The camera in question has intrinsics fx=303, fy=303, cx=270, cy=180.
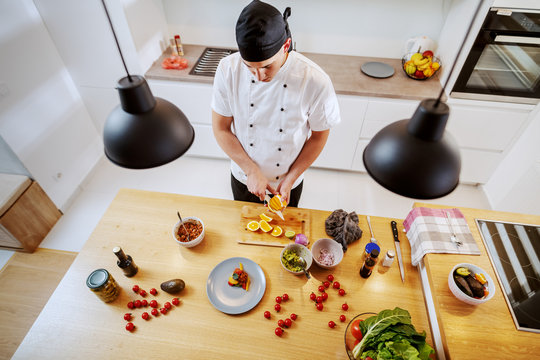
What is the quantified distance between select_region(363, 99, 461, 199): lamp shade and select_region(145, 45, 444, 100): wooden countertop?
171 centimetres

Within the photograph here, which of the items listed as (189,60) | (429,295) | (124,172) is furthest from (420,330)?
(124,172)

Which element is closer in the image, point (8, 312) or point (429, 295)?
point (429, 295)

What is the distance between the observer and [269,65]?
3.86 feet

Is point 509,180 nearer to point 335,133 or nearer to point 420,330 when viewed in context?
point 335,133

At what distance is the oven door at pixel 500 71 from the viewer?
2.03m

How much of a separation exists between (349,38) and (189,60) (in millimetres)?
1425

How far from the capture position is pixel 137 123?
0.81 meters

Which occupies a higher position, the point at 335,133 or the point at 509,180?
the point at 335,133

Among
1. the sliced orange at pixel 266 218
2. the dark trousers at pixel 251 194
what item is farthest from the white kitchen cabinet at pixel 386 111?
the sliced orange at pixel 266 218

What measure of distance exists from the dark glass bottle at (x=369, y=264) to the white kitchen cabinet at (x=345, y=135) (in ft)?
4.86

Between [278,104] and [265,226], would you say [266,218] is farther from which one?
[278,104]

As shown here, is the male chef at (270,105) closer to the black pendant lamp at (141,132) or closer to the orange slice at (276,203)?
the orange slice at (276,203)

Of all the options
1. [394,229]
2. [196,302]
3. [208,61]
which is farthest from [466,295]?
[208,61]

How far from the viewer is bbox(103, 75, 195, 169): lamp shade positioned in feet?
2.63
